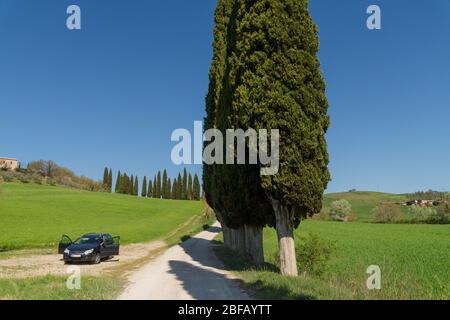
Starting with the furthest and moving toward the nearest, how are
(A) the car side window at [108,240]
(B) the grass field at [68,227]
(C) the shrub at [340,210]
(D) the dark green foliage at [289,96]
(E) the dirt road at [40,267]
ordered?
(C) the shrub at [340,210], (A) the car side window at [108,240], (E) the dirt road at [40,267], (D) the dark green foliage at [289,96], (B) the grass field at [68,227]

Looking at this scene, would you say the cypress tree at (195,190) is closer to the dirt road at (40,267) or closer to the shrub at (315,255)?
the dirt road at (40,267)

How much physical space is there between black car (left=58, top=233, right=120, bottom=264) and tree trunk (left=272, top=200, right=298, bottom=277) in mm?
11601

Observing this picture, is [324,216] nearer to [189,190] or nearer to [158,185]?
[189,190]

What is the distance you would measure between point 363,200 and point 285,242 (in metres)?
148

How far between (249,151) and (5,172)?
11130cm

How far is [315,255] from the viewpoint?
56.9ft

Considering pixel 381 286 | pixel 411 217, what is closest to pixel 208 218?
pixel 411 217

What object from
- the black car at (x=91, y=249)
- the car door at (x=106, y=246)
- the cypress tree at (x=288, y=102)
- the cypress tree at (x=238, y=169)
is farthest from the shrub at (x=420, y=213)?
the cypress tree at (x=288, y=102)

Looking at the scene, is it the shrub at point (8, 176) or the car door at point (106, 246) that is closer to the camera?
the car door at point (106, 246)

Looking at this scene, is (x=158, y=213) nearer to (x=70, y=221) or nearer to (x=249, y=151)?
(x=70, y=221)

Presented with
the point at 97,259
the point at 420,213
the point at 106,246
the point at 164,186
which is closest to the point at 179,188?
the point at 164,186

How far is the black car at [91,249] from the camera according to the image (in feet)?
73.6

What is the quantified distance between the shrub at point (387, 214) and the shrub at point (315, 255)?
→ 78.8 m
